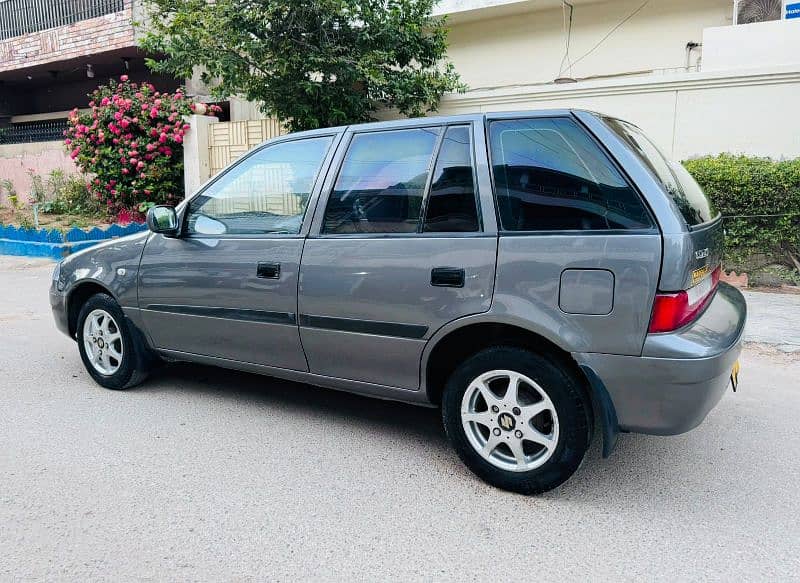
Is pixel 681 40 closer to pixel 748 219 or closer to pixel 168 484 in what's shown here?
pixel 748 219

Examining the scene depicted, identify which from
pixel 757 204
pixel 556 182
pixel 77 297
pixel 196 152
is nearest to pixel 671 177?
pixel 556 182

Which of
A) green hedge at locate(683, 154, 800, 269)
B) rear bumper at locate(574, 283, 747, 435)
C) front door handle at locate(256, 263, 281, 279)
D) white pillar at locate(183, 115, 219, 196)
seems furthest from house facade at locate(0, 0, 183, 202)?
rear bumper at locate(574, 283, 747, 435)

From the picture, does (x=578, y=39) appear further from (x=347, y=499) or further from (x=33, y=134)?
(x=33, y=134)

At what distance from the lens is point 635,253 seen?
9.46 ft

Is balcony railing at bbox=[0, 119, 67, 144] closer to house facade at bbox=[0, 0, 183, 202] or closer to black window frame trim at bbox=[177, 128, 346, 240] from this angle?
house facade at bbox=[0, 0, 183, 202]

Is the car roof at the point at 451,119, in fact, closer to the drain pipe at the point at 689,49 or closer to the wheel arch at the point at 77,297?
the wheel arch at the point at 77,297

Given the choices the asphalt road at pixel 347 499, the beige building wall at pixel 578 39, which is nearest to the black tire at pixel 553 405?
the asphalt road at pixel 347 499

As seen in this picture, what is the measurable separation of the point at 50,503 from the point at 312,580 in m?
1.46

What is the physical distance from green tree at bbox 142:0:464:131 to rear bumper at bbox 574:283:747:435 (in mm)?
7023

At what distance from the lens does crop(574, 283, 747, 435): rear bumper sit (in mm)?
2844

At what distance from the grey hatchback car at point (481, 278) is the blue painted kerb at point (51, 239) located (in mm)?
8218

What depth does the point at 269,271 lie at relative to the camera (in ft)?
12.7

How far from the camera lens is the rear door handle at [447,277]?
10.7 ft

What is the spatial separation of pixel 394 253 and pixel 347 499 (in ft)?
4.13
